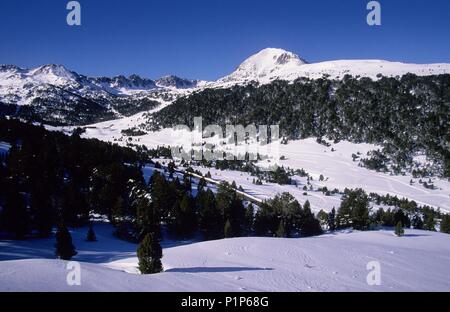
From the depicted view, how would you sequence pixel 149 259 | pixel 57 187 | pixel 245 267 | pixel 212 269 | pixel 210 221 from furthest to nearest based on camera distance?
pixel 57 187 → pixel 210 221 → pixel 245 267 → pixel 212 269 → pixel 149 259

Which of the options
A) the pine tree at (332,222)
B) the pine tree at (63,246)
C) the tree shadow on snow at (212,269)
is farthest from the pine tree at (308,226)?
the pine tree at (63,246)

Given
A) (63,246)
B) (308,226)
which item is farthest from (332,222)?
(63,246)

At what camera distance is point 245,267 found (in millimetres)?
31812

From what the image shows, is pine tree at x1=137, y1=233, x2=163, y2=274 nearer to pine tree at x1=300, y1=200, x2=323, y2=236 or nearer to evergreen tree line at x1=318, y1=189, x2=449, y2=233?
pine tree at x1=300, y1=200, x2=323, y2=236

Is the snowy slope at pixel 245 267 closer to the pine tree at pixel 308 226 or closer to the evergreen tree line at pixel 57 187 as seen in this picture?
the evergreen tree line at pixel 57 187

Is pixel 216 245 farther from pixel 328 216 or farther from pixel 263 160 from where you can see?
pixel 263 160

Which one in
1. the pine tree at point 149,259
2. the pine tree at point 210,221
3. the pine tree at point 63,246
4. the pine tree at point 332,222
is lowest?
the pine tree at point 332,222

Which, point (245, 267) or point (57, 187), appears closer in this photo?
point (245, 267)

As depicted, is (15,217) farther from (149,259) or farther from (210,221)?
(210,221)

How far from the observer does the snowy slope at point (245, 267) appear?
2333cm

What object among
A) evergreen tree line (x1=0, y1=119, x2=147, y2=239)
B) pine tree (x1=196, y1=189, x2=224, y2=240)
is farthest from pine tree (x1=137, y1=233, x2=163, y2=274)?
pine tree (x1=196, y1=189, x2=224, y2=240)

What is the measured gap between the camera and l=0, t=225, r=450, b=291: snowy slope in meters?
23.3
